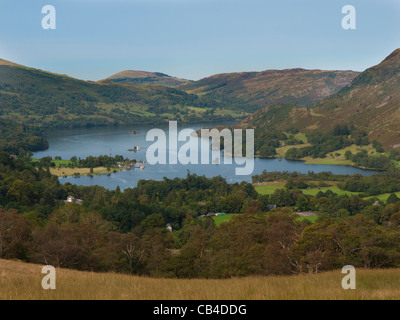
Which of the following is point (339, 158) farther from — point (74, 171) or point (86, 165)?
point (74, 171)

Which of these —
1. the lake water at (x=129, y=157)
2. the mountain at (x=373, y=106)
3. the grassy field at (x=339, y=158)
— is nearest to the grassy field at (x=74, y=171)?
the lake water at (x=129, y=157)

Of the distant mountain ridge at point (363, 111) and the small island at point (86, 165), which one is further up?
the distant mountain ridge at point (363, 111)

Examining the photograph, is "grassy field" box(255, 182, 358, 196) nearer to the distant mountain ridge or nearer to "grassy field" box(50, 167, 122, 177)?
"grassy field" box(50, 167, 122, 177)

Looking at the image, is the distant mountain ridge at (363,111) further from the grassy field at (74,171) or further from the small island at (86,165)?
the grassy field at (74,171)

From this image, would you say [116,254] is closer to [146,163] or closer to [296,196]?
[296,196]

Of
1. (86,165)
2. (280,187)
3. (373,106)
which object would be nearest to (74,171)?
(86,165)

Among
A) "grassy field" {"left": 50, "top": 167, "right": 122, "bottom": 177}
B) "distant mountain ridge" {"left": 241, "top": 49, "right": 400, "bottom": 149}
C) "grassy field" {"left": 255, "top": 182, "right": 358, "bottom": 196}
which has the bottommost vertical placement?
"grassy field" {"left": 255, "top": 182, "right": 358, "bottom": 196}

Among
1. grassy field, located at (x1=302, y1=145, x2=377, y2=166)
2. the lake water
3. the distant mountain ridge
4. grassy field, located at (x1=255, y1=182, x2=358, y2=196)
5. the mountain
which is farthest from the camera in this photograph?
the distant mountain ridge

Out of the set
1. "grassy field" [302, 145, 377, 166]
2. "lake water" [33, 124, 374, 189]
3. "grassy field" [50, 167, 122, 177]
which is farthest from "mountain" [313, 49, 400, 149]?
"grassy field" [50, 167, 122, 177]

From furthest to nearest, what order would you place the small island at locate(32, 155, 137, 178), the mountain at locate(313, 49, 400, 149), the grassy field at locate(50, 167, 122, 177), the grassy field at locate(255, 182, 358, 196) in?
1. the mountain at locate(313, 49, 400, 149)
2. the small island at locate(32, 155, 137, 178)
3. the grassy field at locate(50, 167, 122, 177)
4. the grassy field at locate(255, 182, 358, 196)
